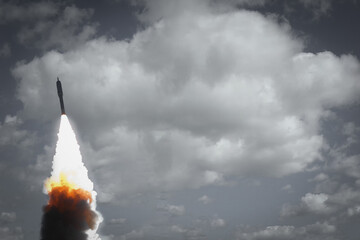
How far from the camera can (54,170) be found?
8600 cm

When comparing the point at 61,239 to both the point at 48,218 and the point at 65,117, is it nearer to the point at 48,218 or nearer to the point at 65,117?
the point at 48,218

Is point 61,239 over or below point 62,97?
below

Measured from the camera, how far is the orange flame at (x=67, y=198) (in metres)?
86.2

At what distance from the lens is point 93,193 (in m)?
88.8

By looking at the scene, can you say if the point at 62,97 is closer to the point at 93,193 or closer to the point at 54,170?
the point at 54,170

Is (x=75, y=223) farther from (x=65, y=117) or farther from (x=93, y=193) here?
(x=65, y=117)

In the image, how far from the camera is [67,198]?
8638cm

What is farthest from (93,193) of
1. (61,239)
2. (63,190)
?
(61,239)

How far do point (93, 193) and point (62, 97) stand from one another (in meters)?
23.7

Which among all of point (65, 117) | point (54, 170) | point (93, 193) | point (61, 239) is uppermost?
point (65, 117)

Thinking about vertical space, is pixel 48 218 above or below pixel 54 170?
below

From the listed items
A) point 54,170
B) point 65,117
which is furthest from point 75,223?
point 65,117

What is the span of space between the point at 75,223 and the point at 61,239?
4.55 meters

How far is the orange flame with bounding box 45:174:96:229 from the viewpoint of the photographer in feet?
283
